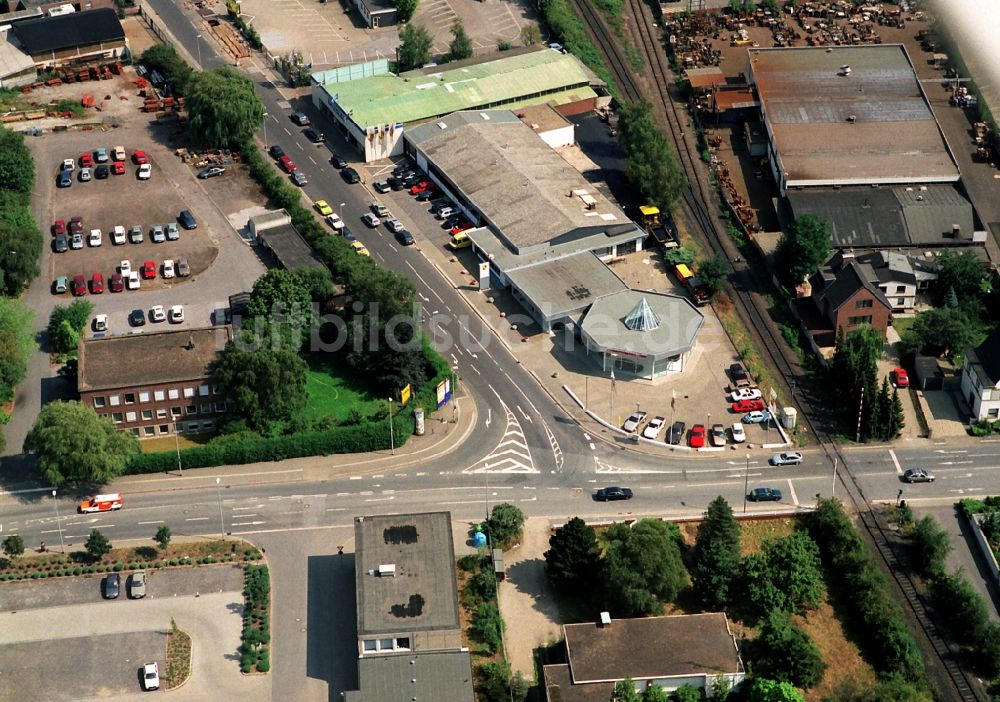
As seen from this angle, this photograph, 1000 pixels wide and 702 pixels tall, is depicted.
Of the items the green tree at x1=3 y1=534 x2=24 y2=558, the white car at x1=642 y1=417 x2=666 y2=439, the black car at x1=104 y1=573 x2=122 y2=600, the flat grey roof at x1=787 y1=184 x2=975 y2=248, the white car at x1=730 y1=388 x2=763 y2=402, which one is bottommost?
the black car at x1=104 y1=573 x2=122 y2=600

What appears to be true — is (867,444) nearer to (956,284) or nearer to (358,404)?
(956,284)

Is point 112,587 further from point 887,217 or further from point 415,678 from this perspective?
point 887,217

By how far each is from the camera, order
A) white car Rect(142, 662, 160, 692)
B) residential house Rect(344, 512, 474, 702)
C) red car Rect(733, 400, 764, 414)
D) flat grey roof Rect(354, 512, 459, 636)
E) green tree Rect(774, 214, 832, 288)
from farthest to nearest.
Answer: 1. green tree Rect(774, 214, 832, 288)
2. red car Rect(733, 400, 764, 414)
3. flat grey roof Rect(354, 512, 459, 636)
4. white car Rect(142, 662, 160, 692)
5. residential house Rect(344, 512, 474, 702)

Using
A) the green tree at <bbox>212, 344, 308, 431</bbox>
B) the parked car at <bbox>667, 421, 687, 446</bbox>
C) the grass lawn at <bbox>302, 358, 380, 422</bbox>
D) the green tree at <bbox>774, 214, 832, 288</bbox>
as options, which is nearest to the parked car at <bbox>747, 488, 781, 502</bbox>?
the parked car at <bbox>667, 421, 687, 446</bbox>

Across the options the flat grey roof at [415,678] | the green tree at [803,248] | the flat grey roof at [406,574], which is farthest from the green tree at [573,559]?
the green tree at [803,248]

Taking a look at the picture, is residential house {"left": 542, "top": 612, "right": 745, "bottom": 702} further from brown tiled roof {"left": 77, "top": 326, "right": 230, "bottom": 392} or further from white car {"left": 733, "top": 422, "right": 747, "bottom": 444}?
brown tiled roof {"left": 77, "top": 326, "right": 230, "bottom": 392}

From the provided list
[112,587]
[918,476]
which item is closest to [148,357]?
[112,587]
